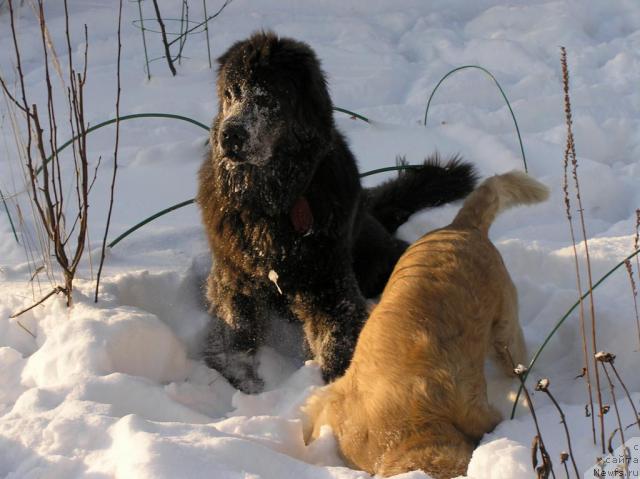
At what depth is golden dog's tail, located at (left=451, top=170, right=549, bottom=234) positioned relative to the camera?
9.85 ft

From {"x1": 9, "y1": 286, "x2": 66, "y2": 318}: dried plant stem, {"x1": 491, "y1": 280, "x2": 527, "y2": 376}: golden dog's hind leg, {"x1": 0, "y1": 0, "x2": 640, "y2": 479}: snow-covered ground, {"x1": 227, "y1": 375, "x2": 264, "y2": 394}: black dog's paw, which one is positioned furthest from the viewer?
{"x1": 227, "y1": 375, "x2": 264, "y2": 394}: black dog's paw

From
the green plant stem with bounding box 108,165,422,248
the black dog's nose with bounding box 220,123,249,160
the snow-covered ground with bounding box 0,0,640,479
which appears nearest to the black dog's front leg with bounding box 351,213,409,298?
the green plant stem with bounding box 108,165,422,248

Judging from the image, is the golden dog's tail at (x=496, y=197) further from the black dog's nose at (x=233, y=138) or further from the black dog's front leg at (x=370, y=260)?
the black dog's nose at (x=233, y=138)

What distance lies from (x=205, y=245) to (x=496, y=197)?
155 centimetres

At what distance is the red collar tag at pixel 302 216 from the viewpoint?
3008mm

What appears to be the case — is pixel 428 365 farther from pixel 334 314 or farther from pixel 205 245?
pixel 205 245

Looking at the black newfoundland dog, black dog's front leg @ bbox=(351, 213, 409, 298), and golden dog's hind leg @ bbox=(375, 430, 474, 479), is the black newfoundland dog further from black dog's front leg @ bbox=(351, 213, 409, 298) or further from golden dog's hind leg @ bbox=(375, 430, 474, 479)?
golden dog's hind leg @ bbox=(375, 430, 474, 479)

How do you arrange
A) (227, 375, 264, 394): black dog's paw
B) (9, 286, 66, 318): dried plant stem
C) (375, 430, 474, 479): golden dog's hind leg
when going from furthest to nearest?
(227, 375, 264, 394): black dog's paw < (9, 286, 66, 318): dried plant stem < (375, 430, 474, 479): golden dog's hind leg

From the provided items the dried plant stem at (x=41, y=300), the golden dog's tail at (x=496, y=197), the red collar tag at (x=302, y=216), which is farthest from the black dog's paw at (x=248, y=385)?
the golden dog's tail at (x=496, y=197)

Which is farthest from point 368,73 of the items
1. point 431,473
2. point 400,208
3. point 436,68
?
point 431,473

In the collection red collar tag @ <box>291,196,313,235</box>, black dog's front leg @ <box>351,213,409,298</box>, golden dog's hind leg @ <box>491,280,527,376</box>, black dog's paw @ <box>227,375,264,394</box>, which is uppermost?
red collar tag @ <box>291,196,313,235</box>

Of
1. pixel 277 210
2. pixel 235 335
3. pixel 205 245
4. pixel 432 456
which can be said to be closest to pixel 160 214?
pixel 205 245

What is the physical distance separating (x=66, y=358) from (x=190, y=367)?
1.95ft

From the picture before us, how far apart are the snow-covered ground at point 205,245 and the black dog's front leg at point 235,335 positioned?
80 mm
